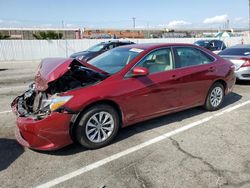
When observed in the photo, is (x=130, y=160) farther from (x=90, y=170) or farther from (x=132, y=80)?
(x=132, y=80)

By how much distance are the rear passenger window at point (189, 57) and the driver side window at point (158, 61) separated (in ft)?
0.56

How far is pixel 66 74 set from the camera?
379 cm

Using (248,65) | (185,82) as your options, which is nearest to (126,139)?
(185,82)

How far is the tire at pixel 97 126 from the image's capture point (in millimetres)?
3596

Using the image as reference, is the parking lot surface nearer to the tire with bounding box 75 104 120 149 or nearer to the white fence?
the tire with bounding box 75 104 120 149

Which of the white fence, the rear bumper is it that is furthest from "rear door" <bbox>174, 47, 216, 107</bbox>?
the white fence

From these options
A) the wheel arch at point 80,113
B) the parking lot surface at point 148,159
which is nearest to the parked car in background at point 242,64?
the parking lot surface at point 148,159

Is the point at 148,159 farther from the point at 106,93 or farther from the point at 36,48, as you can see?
the point at 36,48

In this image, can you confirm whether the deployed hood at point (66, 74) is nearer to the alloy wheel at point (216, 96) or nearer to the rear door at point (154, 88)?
the rear door at point (154, 88)

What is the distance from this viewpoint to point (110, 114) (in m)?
3.84

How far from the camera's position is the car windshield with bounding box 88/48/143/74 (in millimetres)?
4284

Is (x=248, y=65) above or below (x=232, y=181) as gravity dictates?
above

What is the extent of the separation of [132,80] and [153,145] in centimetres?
108

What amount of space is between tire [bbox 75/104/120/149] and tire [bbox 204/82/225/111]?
2463 millimetres
